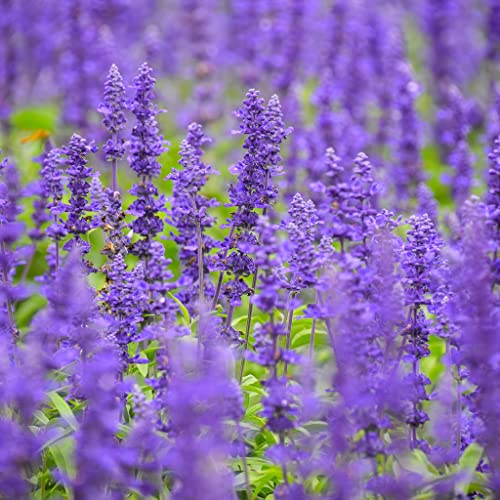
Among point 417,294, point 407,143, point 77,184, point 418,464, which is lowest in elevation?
point 418,464

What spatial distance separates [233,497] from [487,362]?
3.88 ft

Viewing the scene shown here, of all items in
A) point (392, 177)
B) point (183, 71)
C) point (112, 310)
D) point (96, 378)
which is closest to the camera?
point (96, 378)

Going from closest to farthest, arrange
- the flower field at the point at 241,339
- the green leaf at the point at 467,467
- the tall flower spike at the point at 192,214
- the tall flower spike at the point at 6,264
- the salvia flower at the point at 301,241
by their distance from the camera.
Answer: the flower field at the point at 241,339
the green leaf at the point at 467,467
the salvia flower at the point at 301,241
the tall flower spike at the point at 192,214
the tall flower spike at the point at 6,264

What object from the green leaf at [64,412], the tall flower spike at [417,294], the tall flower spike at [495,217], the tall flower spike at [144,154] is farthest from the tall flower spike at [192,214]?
→ the tall flower spike at [495,217]

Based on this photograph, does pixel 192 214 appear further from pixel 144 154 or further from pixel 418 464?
pixel 418 464

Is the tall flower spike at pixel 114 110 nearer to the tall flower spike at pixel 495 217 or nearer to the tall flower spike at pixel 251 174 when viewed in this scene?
the tall flower spike at pixel 251 174

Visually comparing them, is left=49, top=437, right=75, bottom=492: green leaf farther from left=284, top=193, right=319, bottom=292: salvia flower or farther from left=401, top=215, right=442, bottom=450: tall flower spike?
left=401, top=215, right=442, bottom=450: tall flower spike

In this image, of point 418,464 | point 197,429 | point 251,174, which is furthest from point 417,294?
point 197,429

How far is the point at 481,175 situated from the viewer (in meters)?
9.64

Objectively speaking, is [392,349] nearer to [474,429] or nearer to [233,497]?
[474,429]

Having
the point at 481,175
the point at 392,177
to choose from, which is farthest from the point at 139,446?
the point at 481,175

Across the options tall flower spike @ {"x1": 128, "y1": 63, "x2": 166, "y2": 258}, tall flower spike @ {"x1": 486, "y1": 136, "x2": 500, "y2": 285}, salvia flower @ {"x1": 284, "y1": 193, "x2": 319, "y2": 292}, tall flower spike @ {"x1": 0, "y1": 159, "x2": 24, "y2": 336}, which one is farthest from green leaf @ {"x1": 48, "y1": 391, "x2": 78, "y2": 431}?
tall flower spike @ {"x1": 486, "y1": 136, "x2": 500, "y2": 285}

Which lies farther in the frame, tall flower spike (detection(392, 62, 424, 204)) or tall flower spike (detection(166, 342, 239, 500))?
tall flower spike (detection(392, 62, 424, 204))

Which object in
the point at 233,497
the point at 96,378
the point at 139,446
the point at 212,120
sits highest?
the point at 212,120
